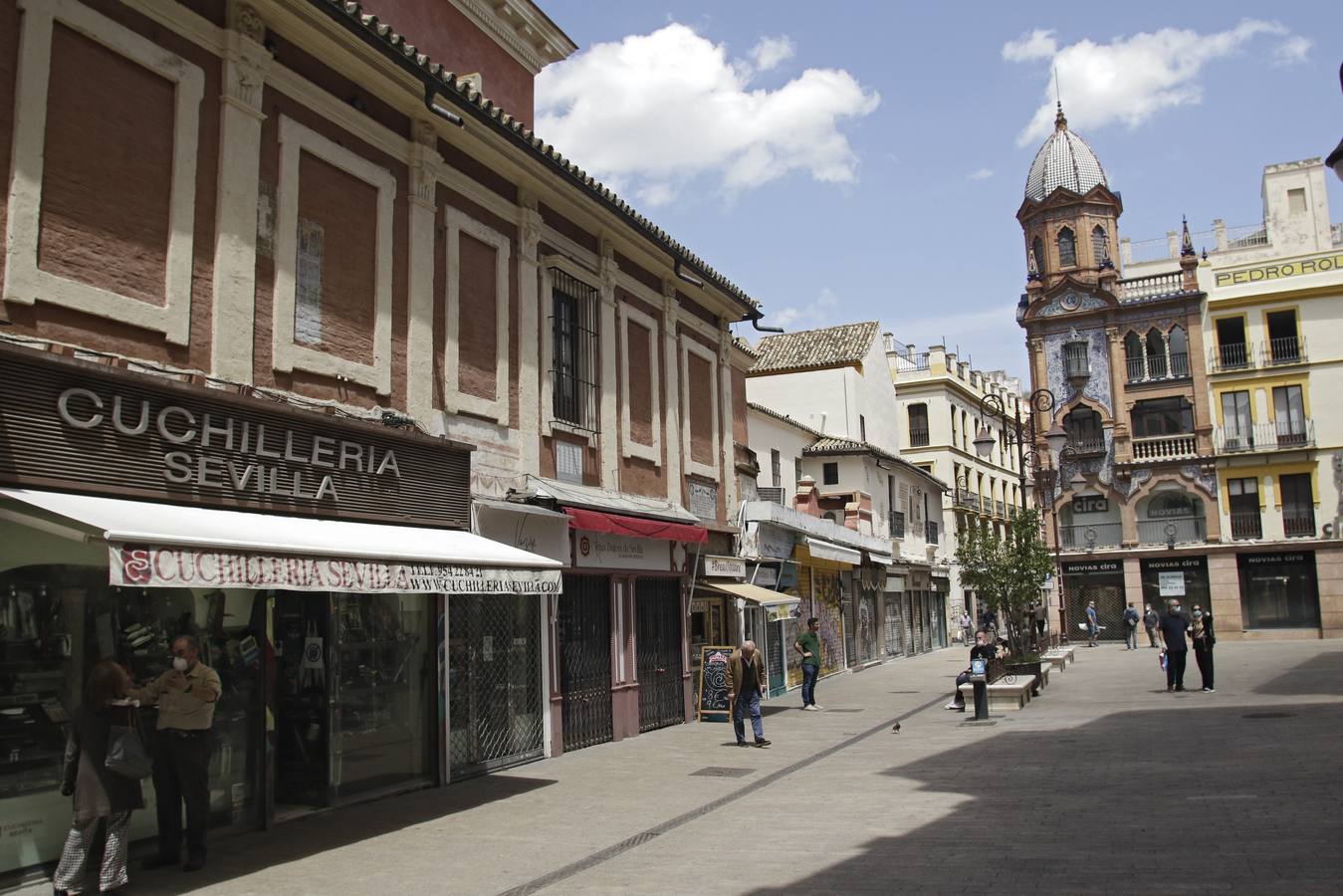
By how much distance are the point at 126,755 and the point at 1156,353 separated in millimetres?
47415

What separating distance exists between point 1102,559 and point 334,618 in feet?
141

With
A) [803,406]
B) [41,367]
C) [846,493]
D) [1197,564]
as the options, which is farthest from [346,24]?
[1197,564]

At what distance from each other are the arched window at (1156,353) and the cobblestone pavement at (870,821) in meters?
33.4

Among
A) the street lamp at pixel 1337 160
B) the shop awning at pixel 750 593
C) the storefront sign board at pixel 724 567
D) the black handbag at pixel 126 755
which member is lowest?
the black handbag at pixel 126 755

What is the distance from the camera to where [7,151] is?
25.3 ft

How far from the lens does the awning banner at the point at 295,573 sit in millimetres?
6945

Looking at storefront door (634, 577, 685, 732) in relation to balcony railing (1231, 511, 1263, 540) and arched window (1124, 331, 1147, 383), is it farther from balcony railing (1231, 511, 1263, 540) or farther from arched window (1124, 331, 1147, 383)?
arched window (1124, 331, 1147, 383)

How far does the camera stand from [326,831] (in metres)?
9.58

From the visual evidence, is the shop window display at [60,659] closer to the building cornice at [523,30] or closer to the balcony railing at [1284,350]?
the building cornice at [523,30]

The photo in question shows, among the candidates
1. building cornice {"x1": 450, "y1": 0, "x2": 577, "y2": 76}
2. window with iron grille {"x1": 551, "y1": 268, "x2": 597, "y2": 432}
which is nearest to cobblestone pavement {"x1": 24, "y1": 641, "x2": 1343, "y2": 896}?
window with iron grille {"x1": 551, "y1": 268, "x2": 597, "y2": 432}

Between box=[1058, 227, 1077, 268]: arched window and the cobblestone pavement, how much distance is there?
37.0m

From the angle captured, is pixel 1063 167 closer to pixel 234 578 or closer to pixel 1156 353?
pixel 1156 353

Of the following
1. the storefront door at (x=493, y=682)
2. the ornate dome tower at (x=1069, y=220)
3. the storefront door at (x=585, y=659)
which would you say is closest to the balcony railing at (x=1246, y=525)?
the ornate dome tower at (x=1069, y=220)

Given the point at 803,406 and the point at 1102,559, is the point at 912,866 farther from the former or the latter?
the point at 1102,559
